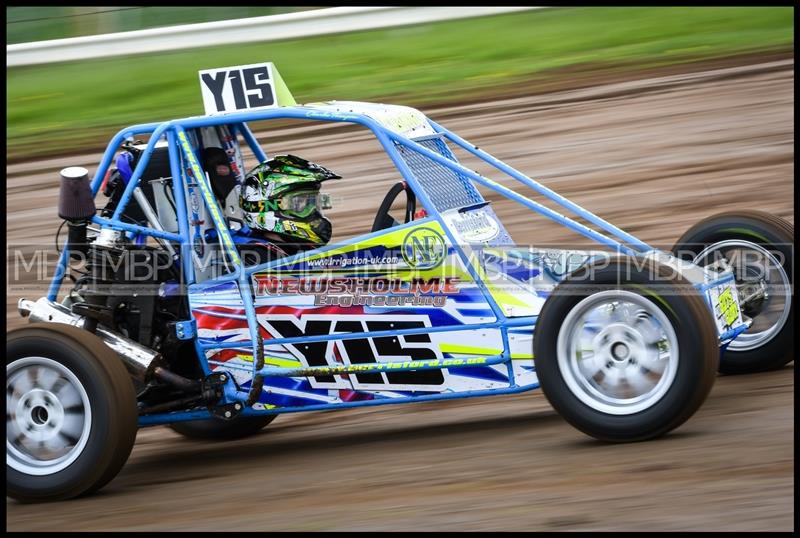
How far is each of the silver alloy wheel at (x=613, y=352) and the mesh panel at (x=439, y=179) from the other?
0.97 meters

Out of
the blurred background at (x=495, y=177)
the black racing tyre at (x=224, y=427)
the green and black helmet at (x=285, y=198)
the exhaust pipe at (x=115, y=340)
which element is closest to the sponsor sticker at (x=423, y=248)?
the green and black helmet at (x=285, y=198)

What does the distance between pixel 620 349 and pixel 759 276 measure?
1342 mm

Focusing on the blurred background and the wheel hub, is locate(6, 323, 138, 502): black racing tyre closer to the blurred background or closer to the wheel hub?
the wheel hub

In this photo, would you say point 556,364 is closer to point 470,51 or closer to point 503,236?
point 503,236

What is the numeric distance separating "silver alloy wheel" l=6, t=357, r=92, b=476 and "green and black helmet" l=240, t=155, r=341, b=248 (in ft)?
4.06

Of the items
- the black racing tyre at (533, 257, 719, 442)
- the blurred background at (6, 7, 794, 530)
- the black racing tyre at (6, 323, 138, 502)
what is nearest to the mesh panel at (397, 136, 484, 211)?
the black racing tyre at (533, 257, 719, 442)

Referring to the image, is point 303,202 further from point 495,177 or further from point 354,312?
point 495,177

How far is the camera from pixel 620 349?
4789 mm

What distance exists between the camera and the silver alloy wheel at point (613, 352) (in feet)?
15.5

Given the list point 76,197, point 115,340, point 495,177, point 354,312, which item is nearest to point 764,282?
point 354,312

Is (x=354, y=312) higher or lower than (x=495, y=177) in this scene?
lower

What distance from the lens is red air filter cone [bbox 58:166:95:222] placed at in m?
5.43

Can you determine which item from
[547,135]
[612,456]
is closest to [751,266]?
[612,456]

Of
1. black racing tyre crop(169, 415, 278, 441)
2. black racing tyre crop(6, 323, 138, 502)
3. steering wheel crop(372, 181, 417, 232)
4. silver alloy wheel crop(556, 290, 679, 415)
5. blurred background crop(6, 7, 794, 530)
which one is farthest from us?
black racing tyre crop(169, 415, 278, 441)
